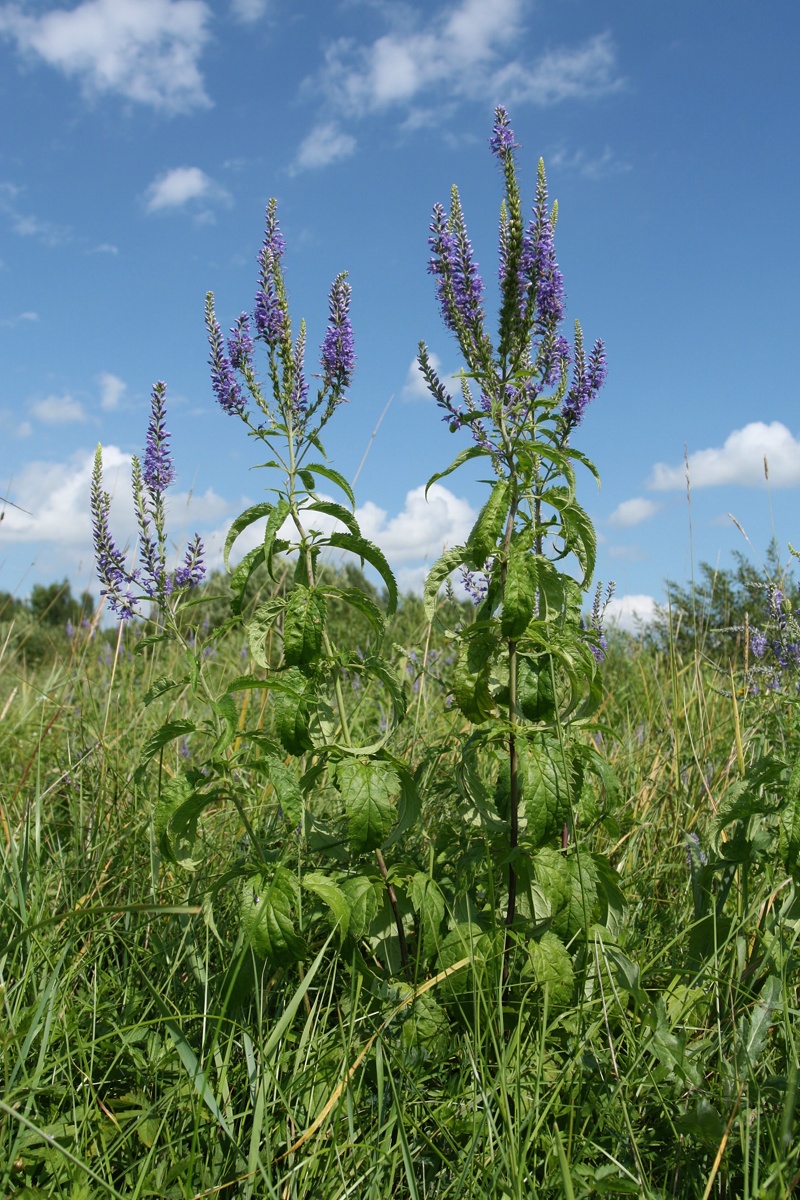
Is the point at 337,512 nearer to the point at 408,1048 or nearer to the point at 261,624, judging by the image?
the point at 261,624

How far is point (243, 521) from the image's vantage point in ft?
6.98

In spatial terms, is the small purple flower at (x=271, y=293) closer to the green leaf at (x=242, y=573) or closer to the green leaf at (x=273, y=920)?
the green leaf at (x=242, y=573)

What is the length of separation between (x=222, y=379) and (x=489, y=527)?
0.88m

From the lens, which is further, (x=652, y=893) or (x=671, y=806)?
(x=671, y=806)

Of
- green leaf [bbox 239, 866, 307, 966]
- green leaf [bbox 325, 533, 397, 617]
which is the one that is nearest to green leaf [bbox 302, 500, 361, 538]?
green leaf [bbox 325, 533, 397, 617]

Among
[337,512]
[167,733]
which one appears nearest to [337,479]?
[337,512]

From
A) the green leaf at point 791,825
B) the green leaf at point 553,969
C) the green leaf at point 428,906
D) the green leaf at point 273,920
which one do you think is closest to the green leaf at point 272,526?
the green leaf at point 273,920

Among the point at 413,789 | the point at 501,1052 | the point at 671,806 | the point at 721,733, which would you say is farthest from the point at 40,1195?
the point at 721,733

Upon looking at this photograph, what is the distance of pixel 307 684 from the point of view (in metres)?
2.01

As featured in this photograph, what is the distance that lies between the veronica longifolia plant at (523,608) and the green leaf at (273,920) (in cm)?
51

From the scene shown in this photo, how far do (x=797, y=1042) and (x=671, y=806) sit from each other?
1499 mm

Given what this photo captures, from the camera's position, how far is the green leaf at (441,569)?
2.04 metres

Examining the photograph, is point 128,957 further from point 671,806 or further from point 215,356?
point 671,806

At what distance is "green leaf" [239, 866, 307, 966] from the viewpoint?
1.87m
